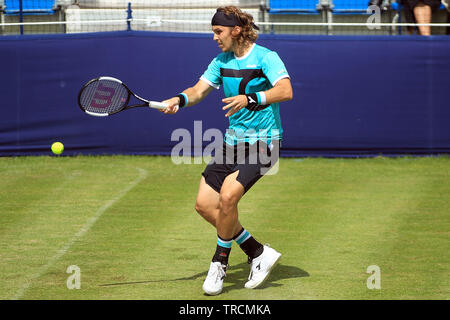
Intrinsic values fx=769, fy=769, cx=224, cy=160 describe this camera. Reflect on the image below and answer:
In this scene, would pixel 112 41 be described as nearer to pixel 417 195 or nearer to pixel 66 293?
pixel 417 195

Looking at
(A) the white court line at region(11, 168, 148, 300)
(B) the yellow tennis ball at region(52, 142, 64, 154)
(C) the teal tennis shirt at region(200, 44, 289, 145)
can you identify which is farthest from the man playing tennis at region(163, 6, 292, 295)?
(B) the yellow tennis ball at region(52, 142, 64, 154)

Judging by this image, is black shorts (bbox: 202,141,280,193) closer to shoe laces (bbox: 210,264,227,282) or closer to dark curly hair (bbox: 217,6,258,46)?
shoe laces (bbox: 210,264,227,282)

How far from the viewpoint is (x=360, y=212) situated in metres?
9.07

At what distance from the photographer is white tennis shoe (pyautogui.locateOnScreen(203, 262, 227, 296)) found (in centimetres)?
612

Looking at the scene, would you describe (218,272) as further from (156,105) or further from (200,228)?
(200,228)

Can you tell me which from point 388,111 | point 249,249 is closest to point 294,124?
point 388,111

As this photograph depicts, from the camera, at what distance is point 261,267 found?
6465mm

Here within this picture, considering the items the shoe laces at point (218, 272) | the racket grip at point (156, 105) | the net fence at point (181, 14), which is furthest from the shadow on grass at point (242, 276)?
the net fence at point (181, 14)

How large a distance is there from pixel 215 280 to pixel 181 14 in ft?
27.3

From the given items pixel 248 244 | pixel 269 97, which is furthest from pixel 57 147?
pixel 269 97

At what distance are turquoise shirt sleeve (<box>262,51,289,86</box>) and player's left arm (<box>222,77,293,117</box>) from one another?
4cm

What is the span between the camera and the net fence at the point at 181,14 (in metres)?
13.4

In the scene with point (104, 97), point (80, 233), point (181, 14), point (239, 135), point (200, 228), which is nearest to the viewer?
point (239, 135)

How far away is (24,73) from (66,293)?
6720 millimetres
